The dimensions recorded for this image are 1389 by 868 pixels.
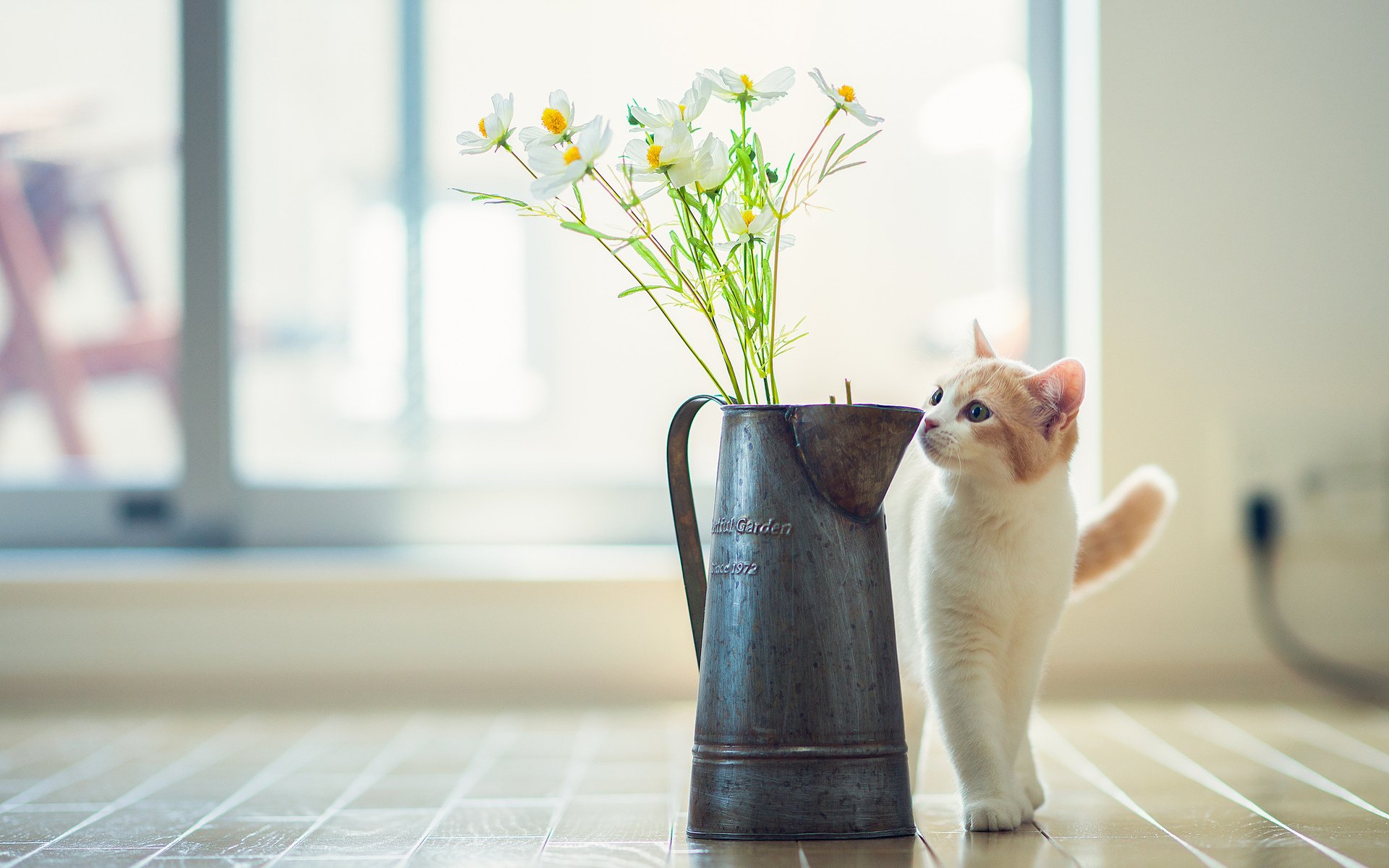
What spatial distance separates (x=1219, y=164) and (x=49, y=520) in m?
1.71

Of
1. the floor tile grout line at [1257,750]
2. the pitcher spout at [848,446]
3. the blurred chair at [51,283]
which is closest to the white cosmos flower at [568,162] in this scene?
the pitcher spout at [848,446]

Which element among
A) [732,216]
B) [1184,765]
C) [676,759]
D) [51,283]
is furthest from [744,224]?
[51,283]

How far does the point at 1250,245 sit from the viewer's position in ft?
5.00

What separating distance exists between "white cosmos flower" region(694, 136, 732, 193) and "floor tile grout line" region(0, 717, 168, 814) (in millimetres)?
752

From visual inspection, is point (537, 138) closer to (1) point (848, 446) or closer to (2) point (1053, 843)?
(1) point (848, 446)

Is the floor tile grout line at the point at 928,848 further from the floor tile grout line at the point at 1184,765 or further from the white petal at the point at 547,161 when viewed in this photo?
the white petal at the point at 547,161

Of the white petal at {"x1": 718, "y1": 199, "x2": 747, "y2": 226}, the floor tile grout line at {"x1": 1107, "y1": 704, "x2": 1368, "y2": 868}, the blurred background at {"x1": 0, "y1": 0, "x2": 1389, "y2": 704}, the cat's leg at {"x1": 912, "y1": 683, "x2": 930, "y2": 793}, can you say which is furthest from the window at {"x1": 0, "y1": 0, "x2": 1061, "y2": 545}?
the white petal at {"x1": 718, "y1": 199, "x2": 747, "y2": 226}

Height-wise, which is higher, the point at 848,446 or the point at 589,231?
the point at 589,231

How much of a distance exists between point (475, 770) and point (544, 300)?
32.7 inches

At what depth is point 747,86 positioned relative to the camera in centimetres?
79

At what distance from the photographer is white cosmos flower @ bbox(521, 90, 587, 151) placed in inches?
30.3

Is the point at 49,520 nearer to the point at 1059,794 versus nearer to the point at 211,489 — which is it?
the point at 211,489

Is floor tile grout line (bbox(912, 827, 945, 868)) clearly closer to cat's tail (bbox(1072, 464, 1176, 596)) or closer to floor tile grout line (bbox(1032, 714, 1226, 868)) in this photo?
floor tile grout line (bbox(1032, 714, 1226, 868))

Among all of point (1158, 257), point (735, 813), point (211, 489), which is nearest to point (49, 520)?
point (211, 489)
